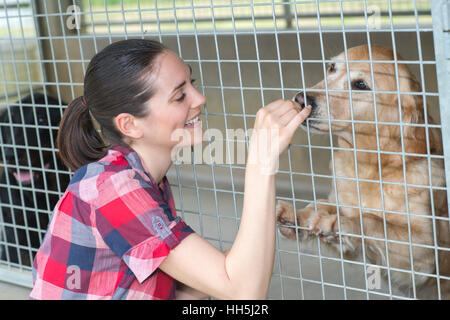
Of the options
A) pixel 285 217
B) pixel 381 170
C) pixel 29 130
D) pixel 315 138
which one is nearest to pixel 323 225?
pixel 285 217

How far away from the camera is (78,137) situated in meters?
1.34

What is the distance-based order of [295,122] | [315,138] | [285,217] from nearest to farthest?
[295,122] < [285,217] < [315,138]

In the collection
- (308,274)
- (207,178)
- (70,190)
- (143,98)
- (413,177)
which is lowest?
(308,274)

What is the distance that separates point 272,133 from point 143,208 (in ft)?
0.98

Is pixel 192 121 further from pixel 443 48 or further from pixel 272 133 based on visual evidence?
pixel 443 48

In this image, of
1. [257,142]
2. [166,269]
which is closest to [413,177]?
[257,142]

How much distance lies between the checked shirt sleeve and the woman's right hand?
209 millimetres

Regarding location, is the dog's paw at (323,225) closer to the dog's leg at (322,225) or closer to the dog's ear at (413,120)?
the dog's leg at (322,225)

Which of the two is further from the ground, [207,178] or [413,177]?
[413,177]

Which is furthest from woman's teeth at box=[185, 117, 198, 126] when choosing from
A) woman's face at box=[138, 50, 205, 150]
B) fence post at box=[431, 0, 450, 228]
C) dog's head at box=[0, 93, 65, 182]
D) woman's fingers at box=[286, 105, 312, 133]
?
dog's head at box=[0, 93, 65, 182]

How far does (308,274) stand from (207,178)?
1.43 meters

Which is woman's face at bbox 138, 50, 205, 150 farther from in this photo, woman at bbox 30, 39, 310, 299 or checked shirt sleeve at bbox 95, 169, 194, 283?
checked shirt sleeve at bbox 95, 169, 194, 283

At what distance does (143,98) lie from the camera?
1.16 meters
